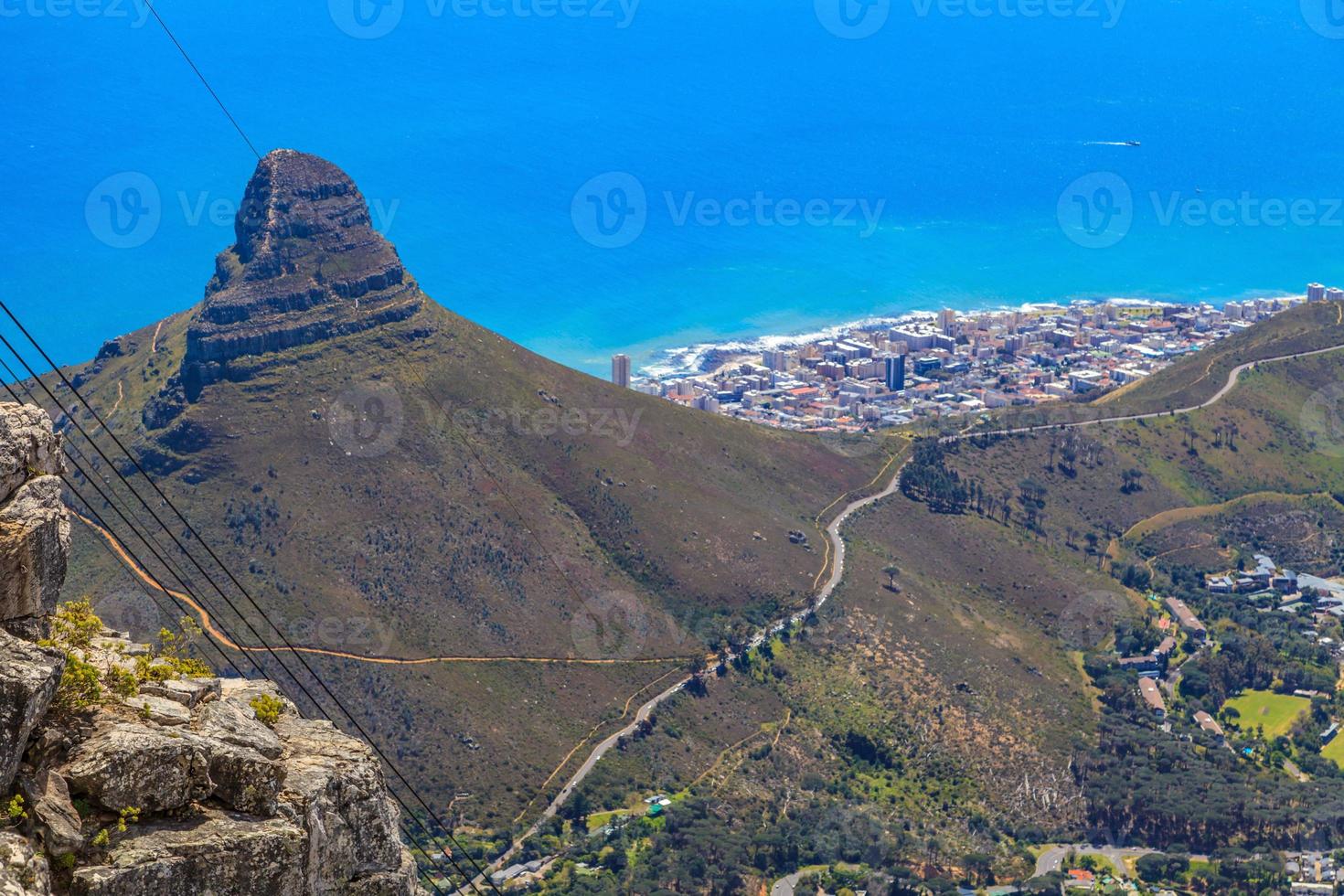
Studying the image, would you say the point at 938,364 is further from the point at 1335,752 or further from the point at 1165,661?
the point at 1335,752

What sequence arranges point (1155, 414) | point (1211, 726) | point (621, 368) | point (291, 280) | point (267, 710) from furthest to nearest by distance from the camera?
point (621, 368)
point (1155, 414)
point (1211, 726)
point (291, 280)
point (267, 710)

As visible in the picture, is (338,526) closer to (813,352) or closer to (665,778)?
(665,778)

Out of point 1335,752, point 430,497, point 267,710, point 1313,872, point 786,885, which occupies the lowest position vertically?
point 1313,872

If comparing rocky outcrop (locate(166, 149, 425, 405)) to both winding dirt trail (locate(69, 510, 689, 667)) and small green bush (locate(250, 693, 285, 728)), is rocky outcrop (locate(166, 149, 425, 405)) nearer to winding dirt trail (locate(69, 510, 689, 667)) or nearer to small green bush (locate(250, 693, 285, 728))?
winding dirt trail (locate(69, 510, 689, 667))

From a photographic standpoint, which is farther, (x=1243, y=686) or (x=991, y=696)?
(x=1243, y=686)

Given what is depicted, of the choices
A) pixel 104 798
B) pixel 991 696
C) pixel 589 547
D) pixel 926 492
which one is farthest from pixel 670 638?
pixel 104 798

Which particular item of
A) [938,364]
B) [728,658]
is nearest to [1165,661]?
[728,658]

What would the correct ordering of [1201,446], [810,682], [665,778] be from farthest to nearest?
[1201,446] < [810,682] < [665,778]
